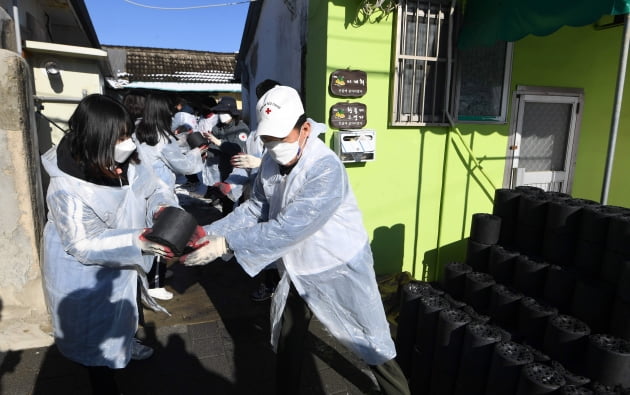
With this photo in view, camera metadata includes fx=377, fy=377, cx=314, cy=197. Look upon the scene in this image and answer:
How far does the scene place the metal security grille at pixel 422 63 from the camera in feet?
12.6

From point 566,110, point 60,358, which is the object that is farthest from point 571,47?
point 60,358

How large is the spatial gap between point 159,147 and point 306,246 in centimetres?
255

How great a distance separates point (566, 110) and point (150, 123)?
16.2ft

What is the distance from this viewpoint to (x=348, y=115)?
374cm

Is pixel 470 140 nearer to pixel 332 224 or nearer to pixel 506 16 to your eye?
pixel 506 16

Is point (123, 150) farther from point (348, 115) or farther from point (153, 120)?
point (348, 115)

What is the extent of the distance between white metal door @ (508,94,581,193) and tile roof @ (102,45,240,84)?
10762 millimetres

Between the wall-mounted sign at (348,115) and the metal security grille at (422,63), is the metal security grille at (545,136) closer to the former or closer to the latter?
the metal security grille at (422,63)

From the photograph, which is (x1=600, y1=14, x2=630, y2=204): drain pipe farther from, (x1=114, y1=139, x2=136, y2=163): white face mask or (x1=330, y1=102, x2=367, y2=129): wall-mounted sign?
(x1=114, y1=139, x2=136, y2=163): white face mask

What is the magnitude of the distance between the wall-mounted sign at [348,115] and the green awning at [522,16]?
4.27ft

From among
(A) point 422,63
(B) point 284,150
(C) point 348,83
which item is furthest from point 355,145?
(B) point 284,150

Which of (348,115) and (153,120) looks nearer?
(348,115)

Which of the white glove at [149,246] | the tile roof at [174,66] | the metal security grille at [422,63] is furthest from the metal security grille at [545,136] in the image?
the tile roof at [174,66]

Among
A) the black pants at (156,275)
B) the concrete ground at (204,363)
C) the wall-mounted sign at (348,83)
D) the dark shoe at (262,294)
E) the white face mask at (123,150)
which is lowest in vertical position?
the concrete ground at (204,363)
